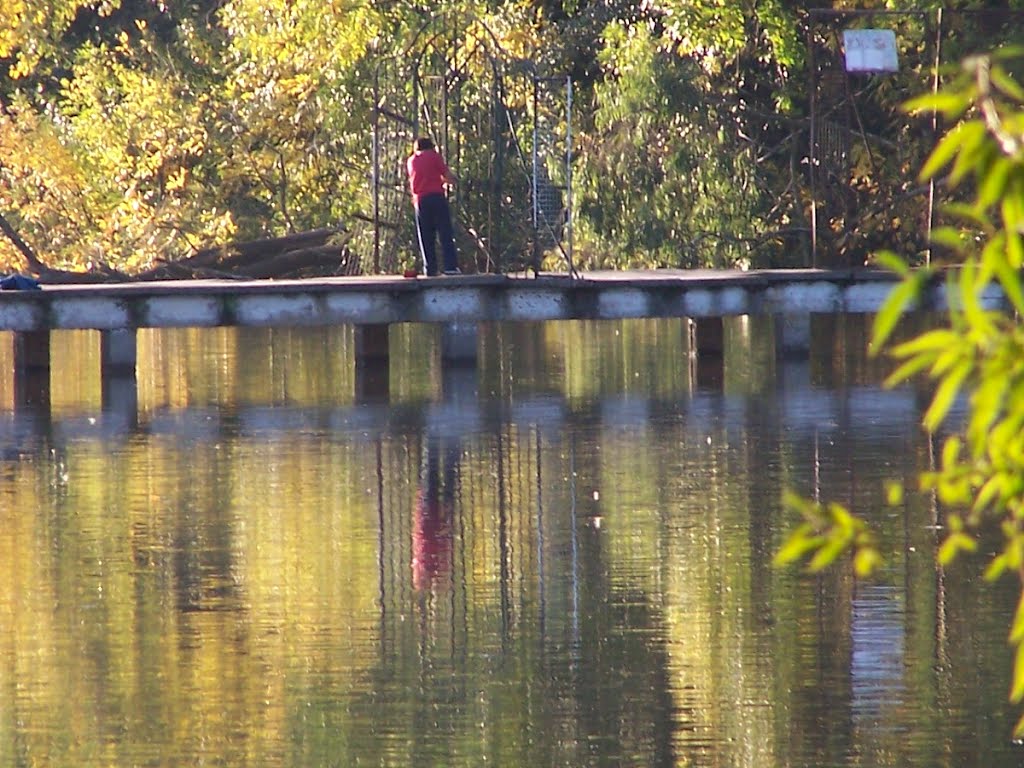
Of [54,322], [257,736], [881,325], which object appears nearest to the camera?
[881,325]

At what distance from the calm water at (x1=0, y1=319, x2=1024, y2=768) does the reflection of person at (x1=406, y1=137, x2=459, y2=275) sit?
2.22 m

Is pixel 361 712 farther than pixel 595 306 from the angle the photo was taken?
No

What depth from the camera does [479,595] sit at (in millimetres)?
12156

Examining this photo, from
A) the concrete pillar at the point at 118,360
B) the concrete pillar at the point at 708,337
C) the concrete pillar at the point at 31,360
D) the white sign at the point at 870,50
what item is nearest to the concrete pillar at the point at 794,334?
the concrete pillar at the point at 708,337

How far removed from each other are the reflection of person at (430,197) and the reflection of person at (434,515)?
487cm

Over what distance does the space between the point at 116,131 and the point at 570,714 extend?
28982mm

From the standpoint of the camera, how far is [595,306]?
24312 millimetres

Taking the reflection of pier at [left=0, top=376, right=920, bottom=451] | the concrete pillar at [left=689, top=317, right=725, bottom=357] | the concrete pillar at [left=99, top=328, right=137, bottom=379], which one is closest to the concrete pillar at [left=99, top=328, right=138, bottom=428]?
the concrete pillar at [left=99, top=328, right=137, bottom=379]

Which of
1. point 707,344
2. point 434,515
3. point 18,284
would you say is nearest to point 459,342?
point 707,344

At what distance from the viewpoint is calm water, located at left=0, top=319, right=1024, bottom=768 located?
29.9ft

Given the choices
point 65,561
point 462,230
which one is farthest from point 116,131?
point 65,561

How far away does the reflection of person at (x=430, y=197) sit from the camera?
2342 centimetres

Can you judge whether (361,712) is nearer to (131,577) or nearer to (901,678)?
(901,678)

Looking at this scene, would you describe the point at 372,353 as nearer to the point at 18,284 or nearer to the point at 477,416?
the point at 18,284
